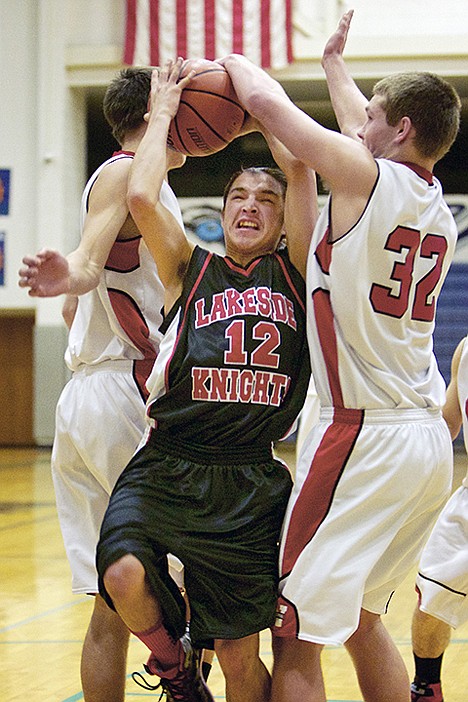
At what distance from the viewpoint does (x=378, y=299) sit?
123 inches

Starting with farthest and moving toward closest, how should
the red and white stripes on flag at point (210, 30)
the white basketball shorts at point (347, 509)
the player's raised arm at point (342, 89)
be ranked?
the red and white stripes on flag at point (210, 30) < the player's raised arm at point (342, 89) < the white basketball shorts at point (347, 509)

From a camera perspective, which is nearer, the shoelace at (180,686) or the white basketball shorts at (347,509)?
the white basketball shorts at (347,509)

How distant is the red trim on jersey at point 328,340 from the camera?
3143 millimetres

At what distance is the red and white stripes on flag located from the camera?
1460 centimetres

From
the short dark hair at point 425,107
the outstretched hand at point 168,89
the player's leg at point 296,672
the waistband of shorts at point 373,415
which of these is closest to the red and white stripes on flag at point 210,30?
the outstretched hand at point 168,89

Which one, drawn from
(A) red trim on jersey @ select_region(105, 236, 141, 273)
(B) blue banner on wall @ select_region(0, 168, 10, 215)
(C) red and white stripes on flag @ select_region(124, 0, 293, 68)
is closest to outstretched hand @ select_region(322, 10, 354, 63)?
(A) red trim on jersey @ select_region(105, 236, 141, 273)

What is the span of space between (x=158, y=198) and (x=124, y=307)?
53 cm

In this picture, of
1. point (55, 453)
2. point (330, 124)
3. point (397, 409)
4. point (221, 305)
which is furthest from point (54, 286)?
point (330, 124)

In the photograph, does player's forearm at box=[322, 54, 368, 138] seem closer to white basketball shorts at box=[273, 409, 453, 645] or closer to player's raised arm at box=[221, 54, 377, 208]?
player's raised arm at box=[221, 54, 377, 208]

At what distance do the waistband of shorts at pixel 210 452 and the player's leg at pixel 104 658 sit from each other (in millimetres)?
731

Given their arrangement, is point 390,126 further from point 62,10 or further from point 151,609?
point 62,10

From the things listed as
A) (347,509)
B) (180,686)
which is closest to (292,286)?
(347,509)

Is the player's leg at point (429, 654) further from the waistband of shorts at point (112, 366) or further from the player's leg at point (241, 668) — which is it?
the waistband of shorts at point (112, 366)

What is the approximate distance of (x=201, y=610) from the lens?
3.18 meters
